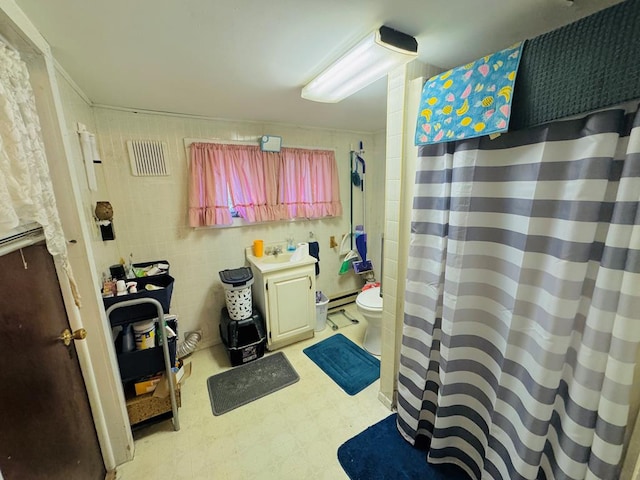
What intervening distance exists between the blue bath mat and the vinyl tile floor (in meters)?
0.06

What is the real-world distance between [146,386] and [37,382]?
80cm

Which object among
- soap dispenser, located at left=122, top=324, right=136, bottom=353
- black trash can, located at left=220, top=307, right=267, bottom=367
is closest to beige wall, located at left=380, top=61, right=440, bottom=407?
black trash can, located at left=220, top=307, right=267, bottom=367

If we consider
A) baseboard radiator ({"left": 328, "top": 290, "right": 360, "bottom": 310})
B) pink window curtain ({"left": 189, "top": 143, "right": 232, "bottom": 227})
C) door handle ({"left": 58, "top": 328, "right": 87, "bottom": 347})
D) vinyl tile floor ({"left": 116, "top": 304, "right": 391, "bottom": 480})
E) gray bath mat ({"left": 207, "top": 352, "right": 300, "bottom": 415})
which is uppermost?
pink window curtain ({"left": 189, "top": 143, "right": 232, "bottom": 227})

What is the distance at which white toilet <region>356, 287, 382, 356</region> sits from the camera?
225 cm

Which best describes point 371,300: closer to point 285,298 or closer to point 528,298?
point 285,298

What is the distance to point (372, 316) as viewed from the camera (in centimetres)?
226

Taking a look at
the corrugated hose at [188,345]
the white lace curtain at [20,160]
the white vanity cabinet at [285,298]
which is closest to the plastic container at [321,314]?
the white vanity cabinet at [285,298]

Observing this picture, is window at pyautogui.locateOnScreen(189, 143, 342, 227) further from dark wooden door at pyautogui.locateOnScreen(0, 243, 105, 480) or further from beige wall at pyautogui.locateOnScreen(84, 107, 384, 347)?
dark wooden door at pyautogui.locateOnScreen(0, 243, 105, 480)

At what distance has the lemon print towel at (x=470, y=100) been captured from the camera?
3.02 feet

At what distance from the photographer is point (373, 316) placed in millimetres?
2252

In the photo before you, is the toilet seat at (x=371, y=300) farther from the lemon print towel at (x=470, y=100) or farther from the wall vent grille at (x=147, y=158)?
the wall vent grille at (x=147, y=158)

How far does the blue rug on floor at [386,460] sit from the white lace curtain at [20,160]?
177 centimetres

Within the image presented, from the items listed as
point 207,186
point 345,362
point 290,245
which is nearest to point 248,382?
point 345,362

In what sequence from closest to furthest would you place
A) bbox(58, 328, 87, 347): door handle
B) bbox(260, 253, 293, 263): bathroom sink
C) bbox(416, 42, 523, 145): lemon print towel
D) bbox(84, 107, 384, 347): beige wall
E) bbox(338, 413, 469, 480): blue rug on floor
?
bbox(416, 42, 523, 145): lemon print towel < bbox(58, 328, 87, 347): door handle < bbox(338, 413, 469, 480): blue rug on floor < bbox(84, 107, 384, 347): beige wall < bbox(260, 253, 293, 263): bathroom sink
